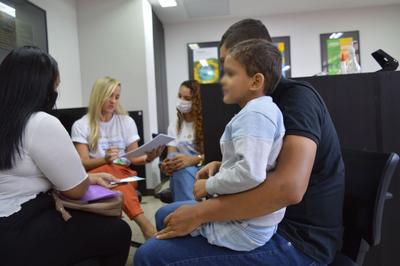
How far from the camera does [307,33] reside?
5168 mm

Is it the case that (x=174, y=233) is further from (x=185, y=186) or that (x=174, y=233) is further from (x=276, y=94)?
(x=185, y=186)

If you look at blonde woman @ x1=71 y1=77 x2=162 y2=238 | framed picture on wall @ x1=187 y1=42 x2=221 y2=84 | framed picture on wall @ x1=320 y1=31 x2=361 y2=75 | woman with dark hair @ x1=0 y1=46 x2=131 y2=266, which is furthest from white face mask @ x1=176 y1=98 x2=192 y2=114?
framed picture on wall @ x1=320 y1=31 x2=361 y2=75

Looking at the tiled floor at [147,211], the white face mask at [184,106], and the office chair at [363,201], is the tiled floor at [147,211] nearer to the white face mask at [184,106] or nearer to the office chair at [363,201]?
the white face mask at [184,106]

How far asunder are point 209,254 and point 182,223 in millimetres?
112

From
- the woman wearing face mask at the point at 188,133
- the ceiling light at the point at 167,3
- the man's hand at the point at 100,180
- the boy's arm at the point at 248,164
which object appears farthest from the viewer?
the ceiling light at the point at 167,3

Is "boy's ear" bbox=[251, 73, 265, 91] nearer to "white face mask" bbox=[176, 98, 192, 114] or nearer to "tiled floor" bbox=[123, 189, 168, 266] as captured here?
"white face mask" bbox=[176, 98, 192, 114]

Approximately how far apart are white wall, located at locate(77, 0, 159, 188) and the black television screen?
82 cm

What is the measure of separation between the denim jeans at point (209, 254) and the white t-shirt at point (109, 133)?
59.5 inches

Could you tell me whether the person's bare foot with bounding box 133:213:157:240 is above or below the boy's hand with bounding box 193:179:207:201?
below

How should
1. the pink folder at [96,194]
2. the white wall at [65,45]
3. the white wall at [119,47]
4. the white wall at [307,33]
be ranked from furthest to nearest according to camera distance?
the white wall at [307,33]
the white wall at [119,47]
the white wall at [65,45]
the pink folder at [96,194]

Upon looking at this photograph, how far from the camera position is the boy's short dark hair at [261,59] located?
0.89m

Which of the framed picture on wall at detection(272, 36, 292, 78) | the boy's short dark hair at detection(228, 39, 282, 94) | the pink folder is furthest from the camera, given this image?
the framed picture on wall at detection(272, 36, 292, 78)

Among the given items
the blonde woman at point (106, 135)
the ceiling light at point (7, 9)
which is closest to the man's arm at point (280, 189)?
the blonde woman at point (106, 135)

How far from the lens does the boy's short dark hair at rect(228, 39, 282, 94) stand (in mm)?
886
